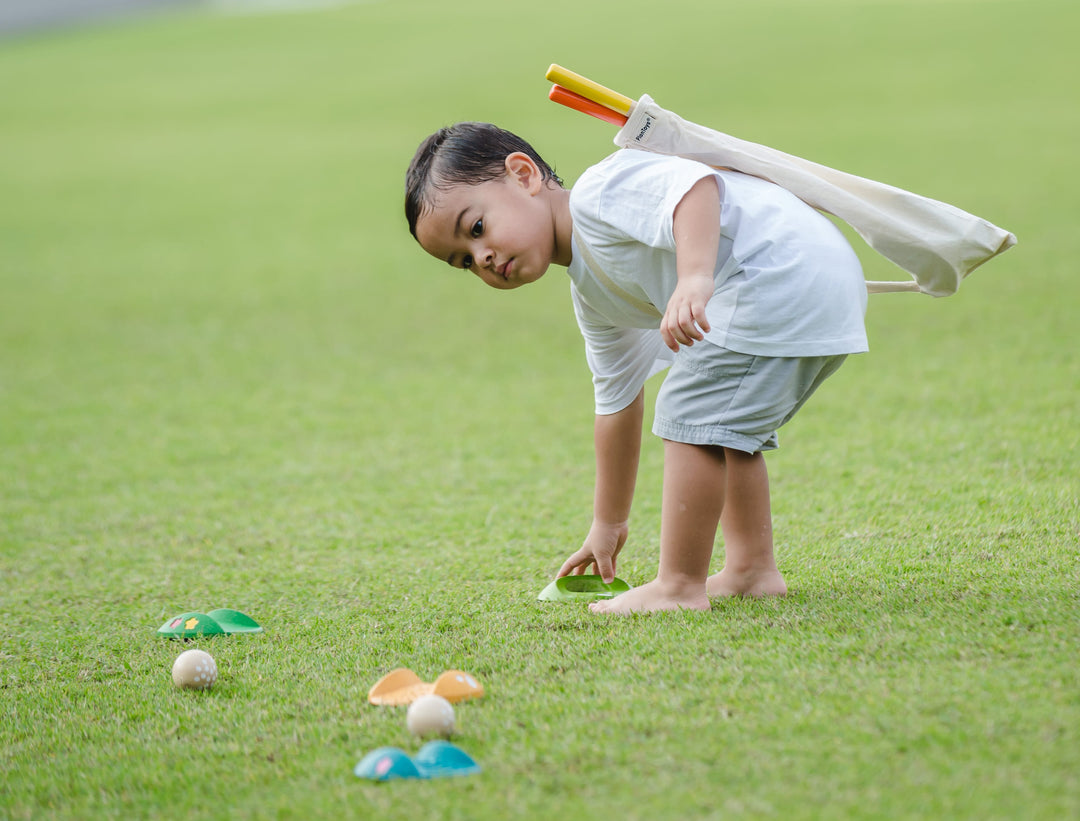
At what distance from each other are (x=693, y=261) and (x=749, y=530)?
2.01ft

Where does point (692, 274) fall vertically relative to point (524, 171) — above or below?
below

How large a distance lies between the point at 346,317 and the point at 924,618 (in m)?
5.21

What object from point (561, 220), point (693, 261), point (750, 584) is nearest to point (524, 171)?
point (561, 220)

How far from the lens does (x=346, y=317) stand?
6.83 metres

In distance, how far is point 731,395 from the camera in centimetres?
216

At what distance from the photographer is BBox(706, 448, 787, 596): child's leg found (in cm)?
233

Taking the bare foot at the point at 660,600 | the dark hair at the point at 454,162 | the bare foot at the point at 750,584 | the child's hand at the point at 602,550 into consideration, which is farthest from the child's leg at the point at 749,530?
the dark hair at the point at 454,162

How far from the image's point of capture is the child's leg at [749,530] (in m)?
2.33

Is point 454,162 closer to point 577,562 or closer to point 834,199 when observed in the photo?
point 834,199

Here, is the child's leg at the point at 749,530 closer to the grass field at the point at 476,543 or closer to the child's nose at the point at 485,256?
the grass field at the point at 476,543

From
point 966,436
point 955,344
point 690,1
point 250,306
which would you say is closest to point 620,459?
point 966,436

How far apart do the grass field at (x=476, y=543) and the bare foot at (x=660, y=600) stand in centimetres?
6

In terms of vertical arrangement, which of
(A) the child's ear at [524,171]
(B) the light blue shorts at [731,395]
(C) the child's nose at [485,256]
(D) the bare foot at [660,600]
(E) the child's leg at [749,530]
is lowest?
(D) the bare foot at [660,600]

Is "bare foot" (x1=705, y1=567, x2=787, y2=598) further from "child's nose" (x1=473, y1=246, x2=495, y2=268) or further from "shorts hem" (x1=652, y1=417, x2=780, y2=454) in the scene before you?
"child's nose" (x1=473, y1=246, x2=495, y2=268)
